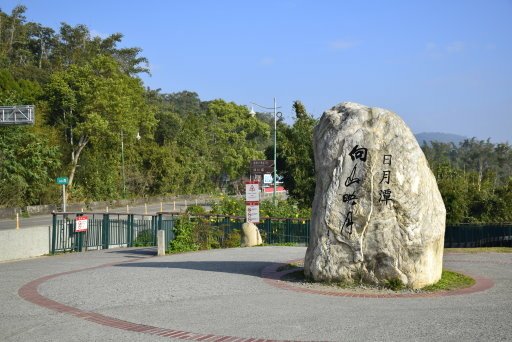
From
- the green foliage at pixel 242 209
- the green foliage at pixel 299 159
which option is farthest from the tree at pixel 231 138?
the green foliage at pixel 242 209

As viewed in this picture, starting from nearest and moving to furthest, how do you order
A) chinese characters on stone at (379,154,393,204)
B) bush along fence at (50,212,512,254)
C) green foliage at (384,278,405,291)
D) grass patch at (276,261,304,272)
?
1. green foliage at (384,278,405,291)
2. chinese characters on stone at (379,154,393,204)
3. grass patch at (276,261,304,272)
4. bush along fence at (50,212,512,254)

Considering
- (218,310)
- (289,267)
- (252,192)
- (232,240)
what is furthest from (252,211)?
(218,310)

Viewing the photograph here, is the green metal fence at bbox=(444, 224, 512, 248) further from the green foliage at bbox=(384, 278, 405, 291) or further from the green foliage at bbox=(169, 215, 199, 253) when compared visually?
the green foliage at bbox=(384, 278, 405, 291)

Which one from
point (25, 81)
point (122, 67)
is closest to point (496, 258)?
point (25, 81)

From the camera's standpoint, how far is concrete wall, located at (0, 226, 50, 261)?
19.6m

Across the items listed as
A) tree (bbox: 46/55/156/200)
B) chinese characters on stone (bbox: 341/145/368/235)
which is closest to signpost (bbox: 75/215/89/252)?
chinese characters on stone (bbox: 341/145/368/235)

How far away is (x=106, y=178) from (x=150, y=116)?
32.6 feet

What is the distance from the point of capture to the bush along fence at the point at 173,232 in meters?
19.9

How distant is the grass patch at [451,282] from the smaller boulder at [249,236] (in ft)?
30.0

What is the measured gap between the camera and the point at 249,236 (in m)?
20.6

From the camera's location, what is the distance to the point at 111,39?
233ft

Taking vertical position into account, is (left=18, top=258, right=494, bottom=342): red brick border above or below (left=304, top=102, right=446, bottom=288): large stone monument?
below

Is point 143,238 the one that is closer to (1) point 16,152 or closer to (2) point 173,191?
(1) point 16,152

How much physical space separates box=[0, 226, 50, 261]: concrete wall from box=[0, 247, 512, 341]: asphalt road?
6.98 metres
